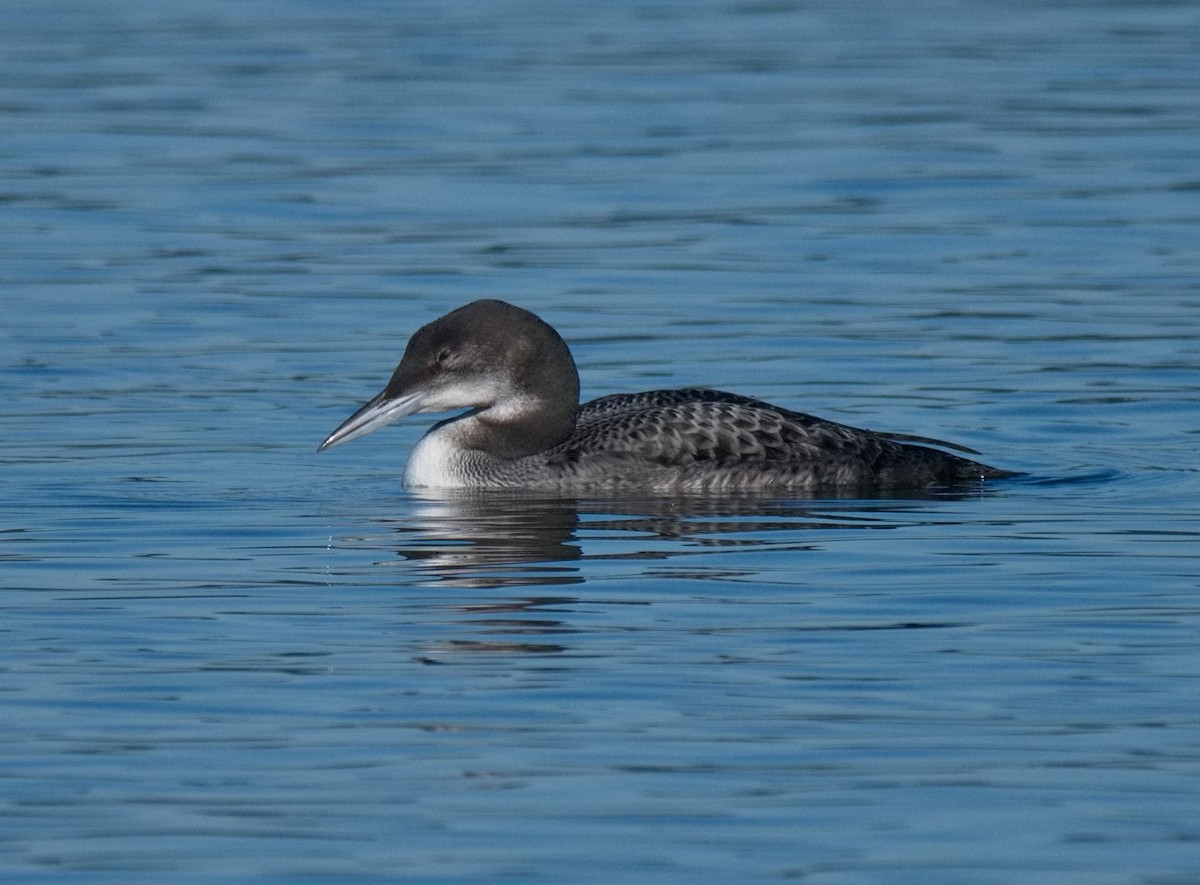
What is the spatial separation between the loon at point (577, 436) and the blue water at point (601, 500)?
0.24 m

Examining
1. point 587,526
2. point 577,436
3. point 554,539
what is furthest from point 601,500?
point 554,539

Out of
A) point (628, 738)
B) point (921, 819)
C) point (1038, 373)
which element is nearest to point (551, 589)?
point (628, 738)

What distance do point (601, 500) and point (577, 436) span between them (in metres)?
0.49

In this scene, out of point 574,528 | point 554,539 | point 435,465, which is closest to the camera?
point 554,539

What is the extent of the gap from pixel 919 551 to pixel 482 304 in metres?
2.53

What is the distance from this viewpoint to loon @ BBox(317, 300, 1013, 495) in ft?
36.9

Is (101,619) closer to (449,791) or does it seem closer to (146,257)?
(449,791)

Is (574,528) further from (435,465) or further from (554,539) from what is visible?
(435,465)

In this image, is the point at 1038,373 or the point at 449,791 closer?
the point at 449,791

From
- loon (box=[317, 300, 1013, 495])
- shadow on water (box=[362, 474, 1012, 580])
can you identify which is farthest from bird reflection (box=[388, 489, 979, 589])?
loon (box=[317, 300, 1013, 495])

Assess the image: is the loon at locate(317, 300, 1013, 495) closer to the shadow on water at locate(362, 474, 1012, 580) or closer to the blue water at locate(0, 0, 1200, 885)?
the shadow on water at locate(362, 474, 1012, 580)

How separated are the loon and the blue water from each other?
0.78 ft

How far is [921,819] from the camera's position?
646 centimetres

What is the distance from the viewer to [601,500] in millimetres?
11148
